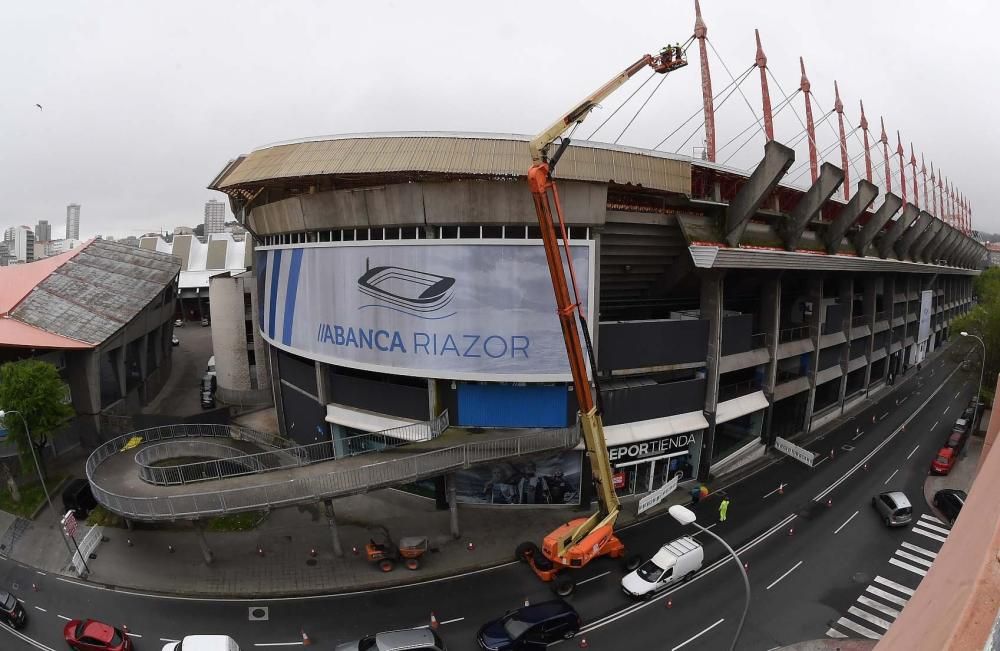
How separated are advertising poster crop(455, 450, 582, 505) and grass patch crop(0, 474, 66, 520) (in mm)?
24285

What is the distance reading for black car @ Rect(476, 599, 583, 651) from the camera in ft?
A: 56.4

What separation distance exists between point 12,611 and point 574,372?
23994 mm

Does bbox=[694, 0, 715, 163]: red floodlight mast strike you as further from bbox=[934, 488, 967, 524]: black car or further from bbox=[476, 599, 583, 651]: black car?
bbox=[476, 599, 583, 651]: black car

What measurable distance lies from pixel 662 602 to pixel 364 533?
14.1m

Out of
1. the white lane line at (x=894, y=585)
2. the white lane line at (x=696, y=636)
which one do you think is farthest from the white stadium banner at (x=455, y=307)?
the white lane line at (x=894, y=585)

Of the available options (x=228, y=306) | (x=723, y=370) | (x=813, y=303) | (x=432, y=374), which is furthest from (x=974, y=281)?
(x=228, y=306)

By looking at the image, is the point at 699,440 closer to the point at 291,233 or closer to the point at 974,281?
the point at 291,233

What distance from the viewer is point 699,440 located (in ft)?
95.6

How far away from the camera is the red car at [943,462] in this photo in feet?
102

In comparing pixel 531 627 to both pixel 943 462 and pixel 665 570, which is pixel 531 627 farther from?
pixel 943 462

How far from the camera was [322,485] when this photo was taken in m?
21.6

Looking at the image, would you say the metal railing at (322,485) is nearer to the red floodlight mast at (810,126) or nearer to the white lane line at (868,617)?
the white lane line at (868,617)

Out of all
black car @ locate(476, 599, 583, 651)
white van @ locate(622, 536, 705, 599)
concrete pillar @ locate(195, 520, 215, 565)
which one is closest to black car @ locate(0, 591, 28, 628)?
concrete pillar @ locate(195, 520, 215, 565)

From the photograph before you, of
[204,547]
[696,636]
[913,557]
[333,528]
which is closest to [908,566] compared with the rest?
[913,557]
